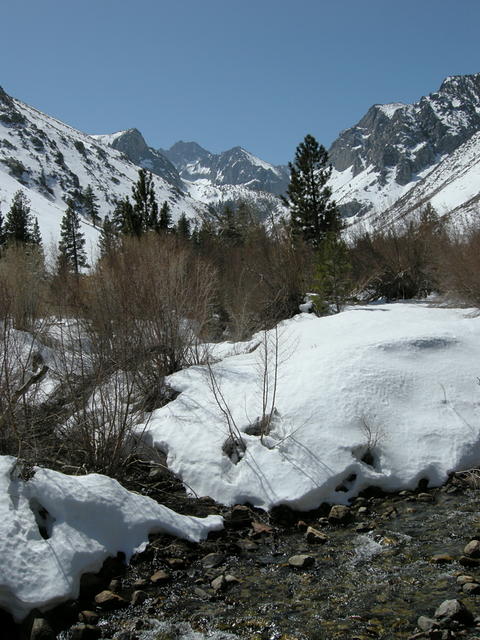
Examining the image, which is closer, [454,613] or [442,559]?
[454,613]

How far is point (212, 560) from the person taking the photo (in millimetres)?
5391

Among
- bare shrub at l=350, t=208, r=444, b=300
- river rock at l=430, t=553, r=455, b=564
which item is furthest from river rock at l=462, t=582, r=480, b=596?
bare shrub at l=350, t=208, r=444, b=300

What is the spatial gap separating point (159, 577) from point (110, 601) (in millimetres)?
580

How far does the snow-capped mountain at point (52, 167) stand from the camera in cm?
9630

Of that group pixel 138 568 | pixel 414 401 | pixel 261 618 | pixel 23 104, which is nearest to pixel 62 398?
pixel 138 568

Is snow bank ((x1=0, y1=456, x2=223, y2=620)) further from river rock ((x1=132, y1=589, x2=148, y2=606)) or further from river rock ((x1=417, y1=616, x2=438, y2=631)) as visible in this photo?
river rock ((x1=417, y1=616, x2=438, y2=631))

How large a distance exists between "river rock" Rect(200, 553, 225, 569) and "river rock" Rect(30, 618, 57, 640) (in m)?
1.73

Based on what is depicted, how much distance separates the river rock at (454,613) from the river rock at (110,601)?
2.82 meters

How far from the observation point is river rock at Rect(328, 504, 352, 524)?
630 centimetres

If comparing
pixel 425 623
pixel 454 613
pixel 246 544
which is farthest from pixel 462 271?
pixel 425 623

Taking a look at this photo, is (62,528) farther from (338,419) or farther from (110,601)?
(338,419)

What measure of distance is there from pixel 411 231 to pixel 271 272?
6.81 meters

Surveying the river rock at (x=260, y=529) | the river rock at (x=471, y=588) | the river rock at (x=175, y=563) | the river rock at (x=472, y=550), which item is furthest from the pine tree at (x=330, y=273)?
the river rock at (x=471, y=588)

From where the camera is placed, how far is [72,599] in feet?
14.6
